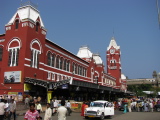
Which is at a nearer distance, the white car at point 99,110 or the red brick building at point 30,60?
the white car at point 99,110

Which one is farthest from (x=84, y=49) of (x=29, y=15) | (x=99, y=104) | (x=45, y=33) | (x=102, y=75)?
(x=99, y=104)

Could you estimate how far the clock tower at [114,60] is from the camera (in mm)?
86550

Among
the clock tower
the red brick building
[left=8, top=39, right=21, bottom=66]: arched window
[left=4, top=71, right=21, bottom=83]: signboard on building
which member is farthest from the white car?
the clock tower

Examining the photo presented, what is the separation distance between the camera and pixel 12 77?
29328mm

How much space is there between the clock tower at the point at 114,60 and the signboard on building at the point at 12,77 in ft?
205

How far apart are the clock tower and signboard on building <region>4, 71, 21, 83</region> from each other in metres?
62.4

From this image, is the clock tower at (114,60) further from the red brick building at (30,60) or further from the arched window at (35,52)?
the arched window at (35,52)

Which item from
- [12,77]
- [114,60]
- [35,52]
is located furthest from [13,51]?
[114,60]

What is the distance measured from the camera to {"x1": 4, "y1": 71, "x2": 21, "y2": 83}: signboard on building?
2869 centimetres

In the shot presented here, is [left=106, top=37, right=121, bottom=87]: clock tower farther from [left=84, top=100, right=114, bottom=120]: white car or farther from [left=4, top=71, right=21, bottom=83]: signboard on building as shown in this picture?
[left=84, top=100, right=114, bottom=120]: white car

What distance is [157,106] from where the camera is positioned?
29.9m

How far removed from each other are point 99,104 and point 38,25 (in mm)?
19811

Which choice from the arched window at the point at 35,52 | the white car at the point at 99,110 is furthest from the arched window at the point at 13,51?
the white car at the point at 99,110

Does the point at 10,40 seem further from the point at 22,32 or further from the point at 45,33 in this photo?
the point at 45,33
